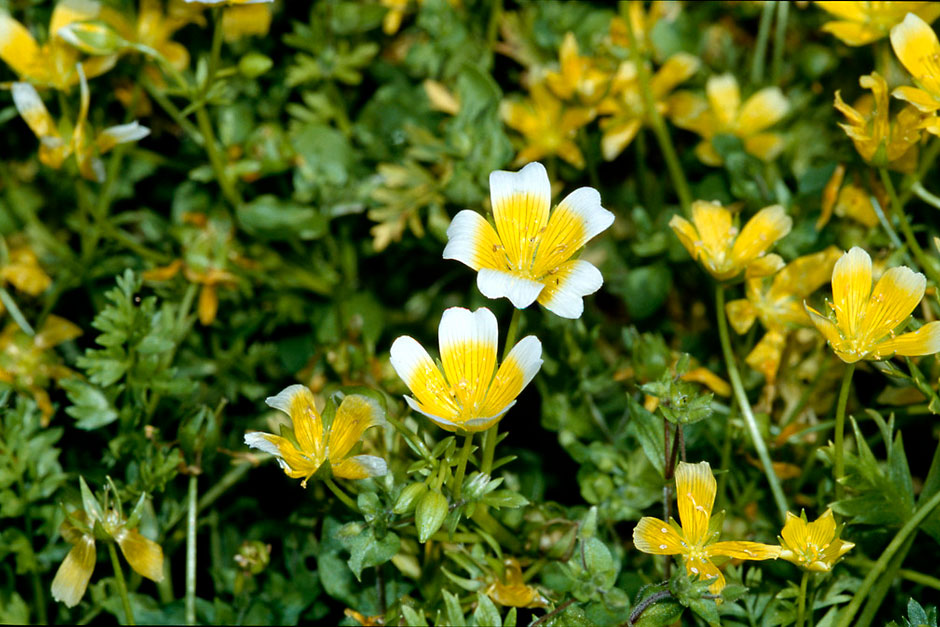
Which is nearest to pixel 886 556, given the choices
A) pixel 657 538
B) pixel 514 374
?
pixel 657 538

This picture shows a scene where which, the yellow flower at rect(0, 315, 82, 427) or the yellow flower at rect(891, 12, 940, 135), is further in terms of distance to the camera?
the yellow flower at rect(0, 315, 82, 427)

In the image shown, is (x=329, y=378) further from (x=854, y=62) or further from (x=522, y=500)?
(x=854, y=62)

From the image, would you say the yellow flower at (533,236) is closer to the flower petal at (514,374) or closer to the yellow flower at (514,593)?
the flower petal at (514,374)

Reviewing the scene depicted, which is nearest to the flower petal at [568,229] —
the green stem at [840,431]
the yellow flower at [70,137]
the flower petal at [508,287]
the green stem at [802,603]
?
the flower petal at [508,287]

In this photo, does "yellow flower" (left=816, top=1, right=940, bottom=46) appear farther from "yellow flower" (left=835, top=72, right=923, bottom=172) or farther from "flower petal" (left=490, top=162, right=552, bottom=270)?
"flower petal" (left=490, top=162, right=552, bottom=270)

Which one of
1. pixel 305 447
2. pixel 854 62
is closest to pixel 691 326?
pixel 854 62

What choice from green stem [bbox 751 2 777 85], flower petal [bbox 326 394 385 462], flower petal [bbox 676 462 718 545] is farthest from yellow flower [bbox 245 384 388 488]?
green stem [bbox 751 2 777 85]
